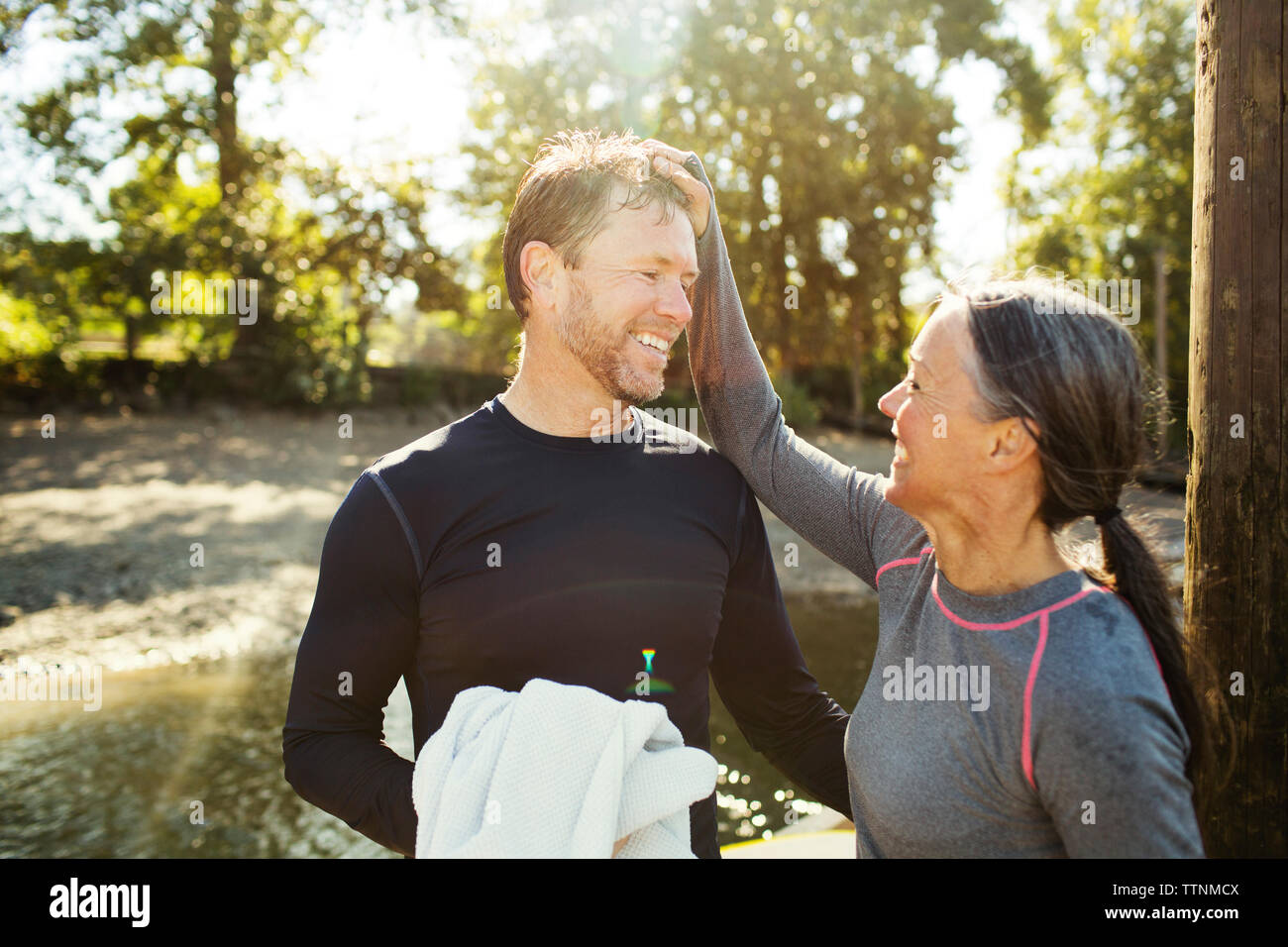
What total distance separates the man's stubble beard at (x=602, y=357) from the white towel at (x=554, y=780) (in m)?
0.74

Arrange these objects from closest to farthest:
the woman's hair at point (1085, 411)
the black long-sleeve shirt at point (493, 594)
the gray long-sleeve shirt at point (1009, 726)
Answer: the gray long-sleeve shirt at point (1009, 726) → the woman's hair at point (1085, 411) → the black long-sleeve shirt at point (493, 594)

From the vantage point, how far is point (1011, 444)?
160cm

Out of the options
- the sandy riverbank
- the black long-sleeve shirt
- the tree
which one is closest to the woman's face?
the black long-sleeve shirt

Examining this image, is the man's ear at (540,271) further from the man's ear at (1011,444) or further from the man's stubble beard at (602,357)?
the man's ear at (1011,444)

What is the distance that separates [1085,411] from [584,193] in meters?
1.21

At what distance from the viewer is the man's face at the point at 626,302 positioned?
6.73 ft

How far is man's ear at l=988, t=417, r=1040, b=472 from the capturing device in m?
1.59

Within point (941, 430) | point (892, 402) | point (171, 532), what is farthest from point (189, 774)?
point (941, 430)

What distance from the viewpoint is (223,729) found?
623 centimetres

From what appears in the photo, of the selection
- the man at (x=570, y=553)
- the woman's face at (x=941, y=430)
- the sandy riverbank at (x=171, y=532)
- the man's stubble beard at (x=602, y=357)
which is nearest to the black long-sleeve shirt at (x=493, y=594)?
the man at (x=570, y=553)

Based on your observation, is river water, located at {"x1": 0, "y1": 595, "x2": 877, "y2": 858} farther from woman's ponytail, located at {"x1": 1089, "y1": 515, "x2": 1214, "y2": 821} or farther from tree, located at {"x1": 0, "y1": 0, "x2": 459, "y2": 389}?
tree, located at {"x1": 0, "y1": 0, "x2": 459, "y2": 389}
